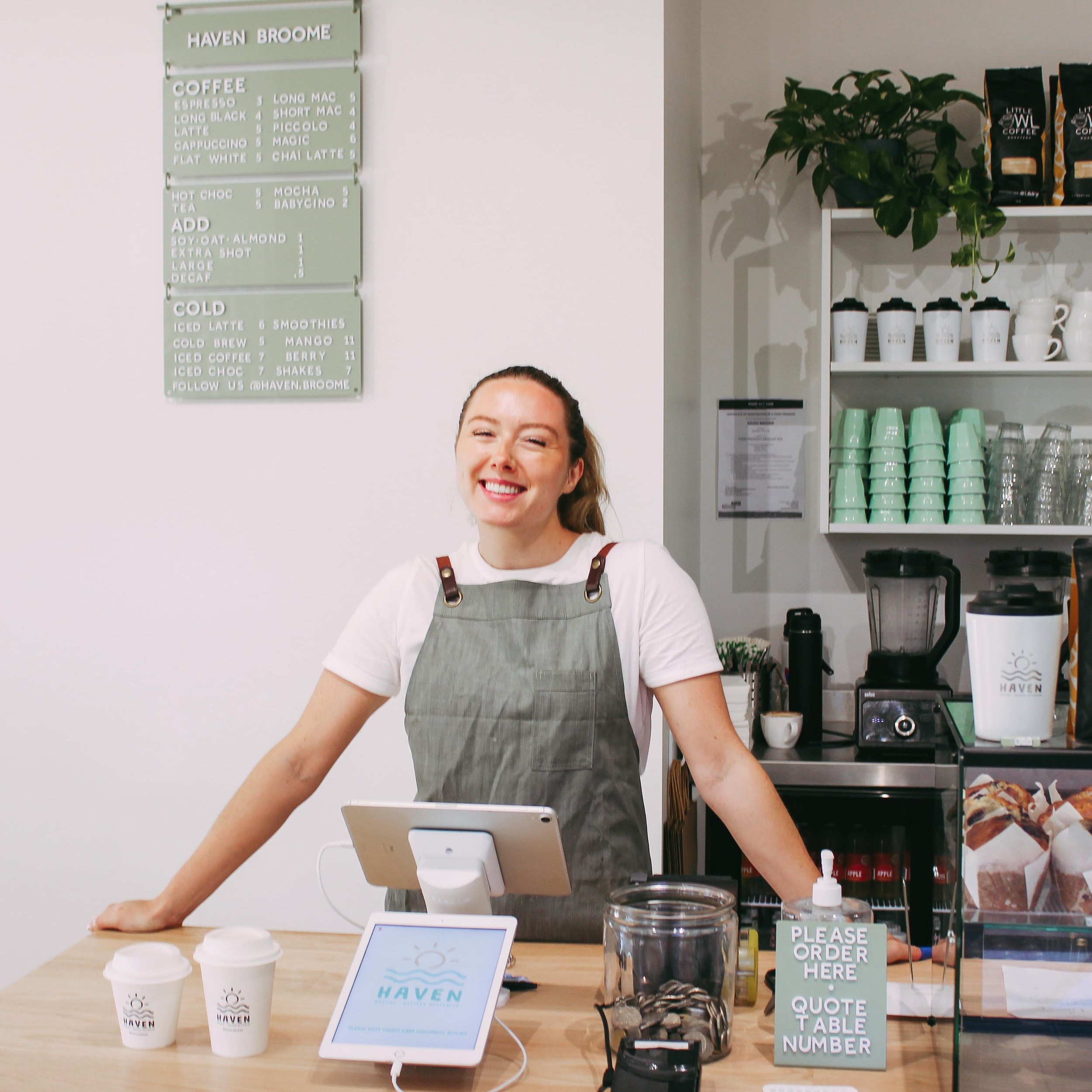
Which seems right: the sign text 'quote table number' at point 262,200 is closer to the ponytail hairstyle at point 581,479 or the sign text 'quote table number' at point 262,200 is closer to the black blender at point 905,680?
the ponytail hairstyle at point 581,479

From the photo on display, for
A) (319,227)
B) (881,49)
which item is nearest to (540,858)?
(319,227)

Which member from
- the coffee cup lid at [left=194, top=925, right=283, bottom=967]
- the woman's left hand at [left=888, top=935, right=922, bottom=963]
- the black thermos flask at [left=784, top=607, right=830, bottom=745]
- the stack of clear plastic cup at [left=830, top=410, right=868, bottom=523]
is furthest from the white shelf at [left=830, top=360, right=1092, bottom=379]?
the coffee cup lid at [left=194, top=925, right=283, bottom=967]

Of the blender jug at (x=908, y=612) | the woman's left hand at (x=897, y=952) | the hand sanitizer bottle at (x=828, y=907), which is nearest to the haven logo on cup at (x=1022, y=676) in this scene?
the hand sanitizer bottle at (x=828, y=907)

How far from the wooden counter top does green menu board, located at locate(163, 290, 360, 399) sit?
4.61ft

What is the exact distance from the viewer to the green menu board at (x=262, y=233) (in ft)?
8.43

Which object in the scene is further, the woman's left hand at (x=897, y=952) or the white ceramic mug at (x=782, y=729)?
the white ceramic mug at (x=782, y=729)

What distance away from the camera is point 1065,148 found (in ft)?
9.40

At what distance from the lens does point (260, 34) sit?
8.49ft

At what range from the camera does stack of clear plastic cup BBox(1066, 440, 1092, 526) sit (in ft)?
9.49

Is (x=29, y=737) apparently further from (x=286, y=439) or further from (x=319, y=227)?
(x=319, y=227)

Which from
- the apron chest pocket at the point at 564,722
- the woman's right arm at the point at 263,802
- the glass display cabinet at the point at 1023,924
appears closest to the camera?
the glass display cabinet at the point at 1023,924

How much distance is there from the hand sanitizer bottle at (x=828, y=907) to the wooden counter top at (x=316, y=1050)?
0.44 feet

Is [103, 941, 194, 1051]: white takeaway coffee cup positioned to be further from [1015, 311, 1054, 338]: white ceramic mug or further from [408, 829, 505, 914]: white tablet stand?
[1015, 311, 1054, 338]: white ceramic mug

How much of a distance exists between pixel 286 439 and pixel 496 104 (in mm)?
850
